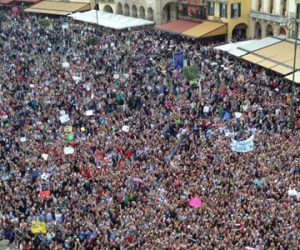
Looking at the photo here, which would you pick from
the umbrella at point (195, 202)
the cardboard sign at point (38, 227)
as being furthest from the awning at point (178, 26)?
the cardboard sign at point (38, 227)

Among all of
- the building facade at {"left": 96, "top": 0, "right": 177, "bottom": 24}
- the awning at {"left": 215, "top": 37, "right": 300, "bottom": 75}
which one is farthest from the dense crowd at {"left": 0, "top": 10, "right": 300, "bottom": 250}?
the building facade at {"left": 96, "top": 0, "right": 177, "bottom": 24}

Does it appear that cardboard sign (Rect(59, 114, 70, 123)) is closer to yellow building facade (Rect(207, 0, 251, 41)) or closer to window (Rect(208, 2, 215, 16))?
yellow building facade (Rect(207, 0, 251, 41))

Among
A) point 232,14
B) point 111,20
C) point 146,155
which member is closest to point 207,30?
point 232,14

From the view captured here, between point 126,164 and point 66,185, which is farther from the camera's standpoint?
point 126,164

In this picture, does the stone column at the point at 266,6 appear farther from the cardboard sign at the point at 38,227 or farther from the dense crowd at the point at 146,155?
the cardboard sign at the point at 38,227

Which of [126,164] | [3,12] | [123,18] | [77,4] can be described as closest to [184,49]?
[123,18]

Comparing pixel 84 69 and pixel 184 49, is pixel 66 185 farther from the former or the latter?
pixel 184 49

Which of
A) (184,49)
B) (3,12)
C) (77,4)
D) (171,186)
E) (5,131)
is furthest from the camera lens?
(3,12)
